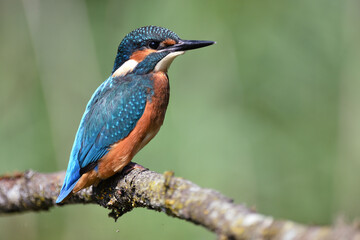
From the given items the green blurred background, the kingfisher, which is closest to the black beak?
the kingfisher

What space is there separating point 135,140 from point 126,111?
0.17 meters

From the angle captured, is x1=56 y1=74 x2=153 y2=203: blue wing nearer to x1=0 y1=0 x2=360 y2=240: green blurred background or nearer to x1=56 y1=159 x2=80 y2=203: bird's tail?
x1=56 y1=159 x2=80 y2=203: bird's tail

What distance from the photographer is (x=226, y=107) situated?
323cm

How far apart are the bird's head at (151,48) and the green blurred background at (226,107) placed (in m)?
0.38

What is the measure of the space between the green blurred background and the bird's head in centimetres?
38

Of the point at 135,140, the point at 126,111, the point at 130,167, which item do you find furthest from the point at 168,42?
the point at 130,167

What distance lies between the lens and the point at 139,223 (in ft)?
10.6

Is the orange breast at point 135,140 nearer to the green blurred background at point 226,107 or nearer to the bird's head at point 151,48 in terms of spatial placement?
the bird's head at point 151,48

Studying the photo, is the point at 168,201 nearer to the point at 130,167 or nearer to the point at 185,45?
the point at 130,167

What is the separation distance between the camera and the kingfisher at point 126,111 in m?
2.63

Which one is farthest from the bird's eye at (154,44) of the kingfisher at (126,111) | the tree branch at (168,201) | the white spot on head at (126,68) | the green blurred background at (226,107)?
the tree branch at (168,201)

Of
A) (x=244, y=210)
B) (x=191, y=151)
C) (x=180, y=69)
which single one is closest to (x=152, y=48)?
(x=180, y=69)

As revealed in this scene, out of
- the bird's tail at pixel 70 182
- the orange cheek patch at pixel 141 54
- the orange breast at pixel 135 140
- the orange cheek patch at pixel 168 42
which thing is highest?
the orange cheek patch at pixel 168 42

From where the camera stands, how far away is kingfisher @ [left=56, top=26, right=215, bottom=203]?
2627 mm
